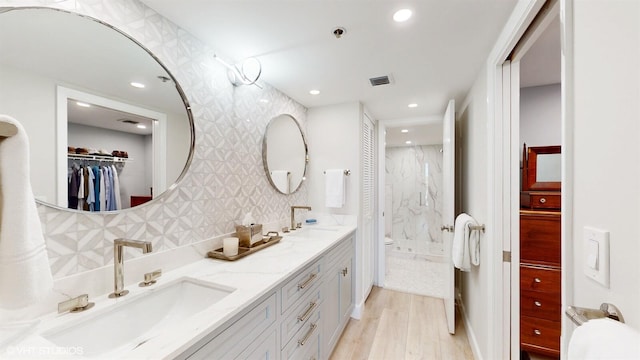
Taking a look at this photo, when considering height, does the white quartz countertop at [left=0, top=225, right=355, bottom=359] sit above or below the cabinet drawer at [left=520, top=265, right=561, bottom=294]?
above

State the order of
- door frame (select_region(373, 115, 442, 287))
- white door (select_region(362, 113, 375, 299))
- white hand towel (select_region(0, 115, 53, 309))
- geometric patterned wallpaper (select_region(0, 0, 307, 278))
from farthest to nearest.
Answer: door frame (select_region(373, 115, 442, 287)) < white door (select_region(362, 113, 375, 299)) < geometric patterned wallpaper (select_region(0, 0, 307, 278)) < white hand towel (select_region(0, 115, 53, 309))

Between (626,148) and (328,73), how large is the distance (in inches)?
64.5

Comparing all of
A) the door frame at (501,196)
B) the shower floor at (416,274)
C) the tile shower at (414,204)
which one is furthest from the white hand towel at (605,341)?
the tile shower at (414,204)

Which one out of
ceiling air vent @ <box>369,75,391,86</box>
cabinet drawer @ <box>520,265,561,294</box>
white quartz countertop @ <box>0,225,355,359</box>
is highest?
ceiling air vent @ <box>369,75,391,86</box>

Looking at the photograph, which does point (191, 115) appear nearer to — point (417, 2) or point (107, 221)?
point (107, 221)

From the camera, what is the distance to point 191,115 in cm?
134

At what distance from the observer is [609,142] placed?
550 mm

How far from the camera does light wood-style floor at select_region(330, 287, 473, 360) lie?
189 cm

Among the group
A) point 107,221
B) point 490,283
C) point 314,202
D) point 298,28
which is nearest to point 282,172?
point 314,202

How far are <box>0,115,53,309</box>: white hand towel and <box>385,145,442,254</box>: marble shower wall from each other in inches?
192

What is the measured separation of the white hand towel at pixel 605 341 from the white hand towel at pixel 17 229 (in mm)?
1172

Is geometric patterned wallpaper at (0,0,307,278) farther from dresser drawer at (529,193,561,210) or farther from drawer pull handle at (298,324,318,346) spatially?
dresser drawer at (529,193,561,210)

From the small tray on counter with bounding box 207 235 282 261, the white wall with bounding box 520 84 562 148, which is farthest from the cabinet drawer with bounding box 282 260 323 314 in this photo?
the white wall with bounding box 520 84 562 148

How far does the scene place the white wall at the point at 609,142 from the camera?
1.59 feet
